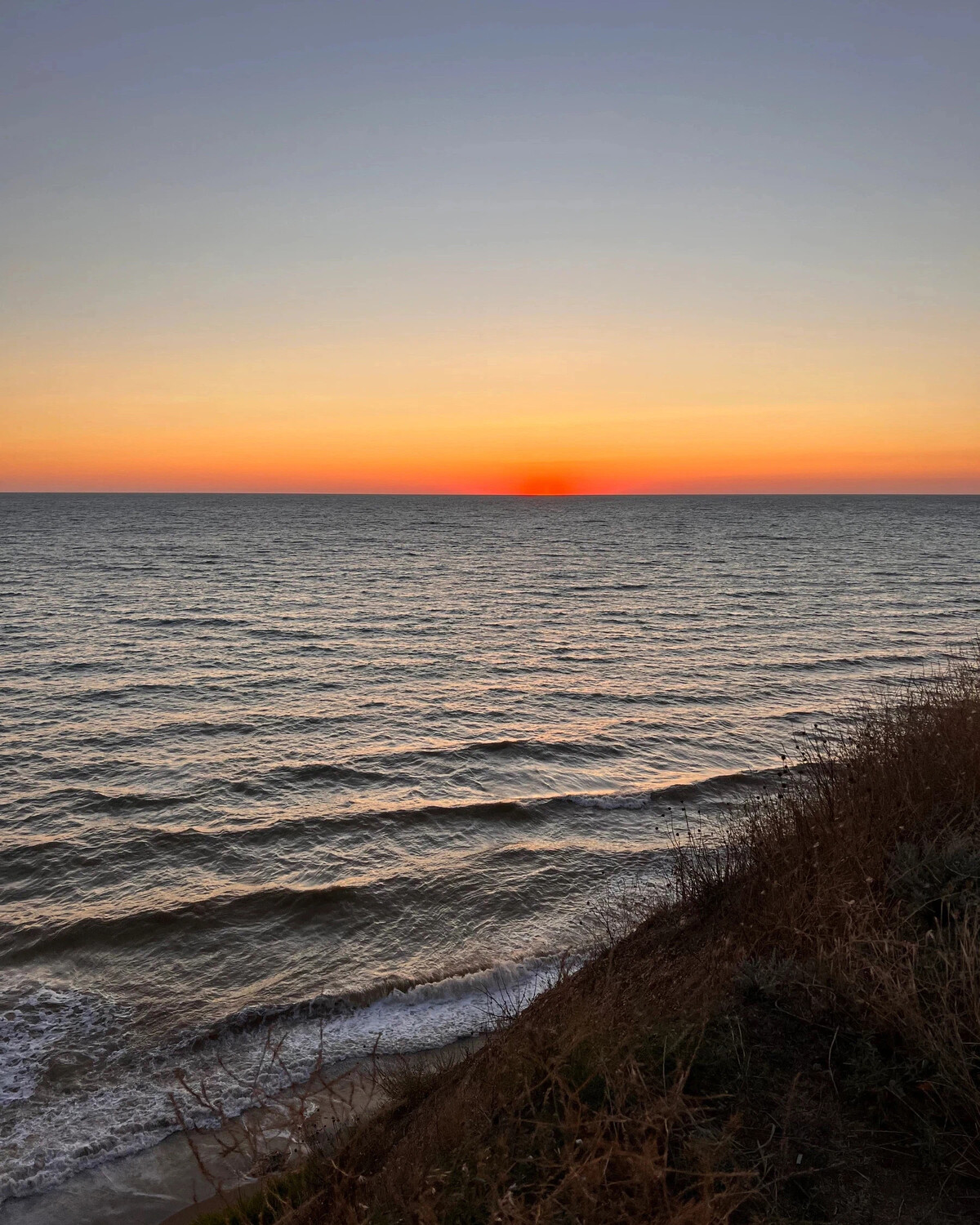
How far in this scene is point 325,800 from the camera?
13.1m

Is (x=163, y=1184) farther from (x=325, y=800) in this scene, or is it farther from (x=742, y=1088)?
(x=325, y=800)

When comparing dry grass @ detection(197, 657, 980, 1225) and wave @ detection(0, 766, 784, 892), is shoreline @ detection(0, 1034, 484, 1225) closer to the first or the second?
dry grass @ detection(197, 657, 980, 1225)

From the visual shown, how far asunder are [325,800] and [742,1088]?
9.84m

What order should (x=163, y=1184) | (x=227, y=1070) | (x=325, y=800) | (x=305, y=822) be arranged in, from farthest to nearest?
(x=325, y=800) → (x=305, y=822) → (x=163, y=1184) → (x=227, y=1070)

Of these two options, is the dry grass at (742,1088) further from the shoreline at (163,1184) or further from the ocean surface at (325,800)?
the ocean surface at (325,800)

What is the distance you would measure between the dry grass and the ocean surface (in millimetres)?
1198

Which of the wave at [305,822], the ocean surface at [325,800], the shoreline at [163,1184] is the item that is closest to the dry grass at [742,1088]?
the shoreline at [163,1184]

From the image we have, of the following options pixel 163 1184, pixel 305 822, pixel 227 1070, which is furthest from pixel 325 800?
pixel 227 1070

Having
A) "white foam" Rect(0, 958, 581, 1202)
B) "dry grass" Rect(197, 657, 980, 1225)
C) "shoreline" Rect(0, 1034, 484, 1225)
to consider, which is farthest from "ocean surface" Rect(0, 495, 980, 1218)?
"dry grass" Rect(197, 657, 980, 1225)

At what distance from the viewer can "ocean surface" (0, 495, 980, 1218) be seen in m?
7.52

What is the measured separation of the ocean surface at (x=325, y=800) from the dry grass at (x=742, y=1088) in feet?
3.93

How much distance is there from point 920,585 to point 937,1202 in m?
44.8

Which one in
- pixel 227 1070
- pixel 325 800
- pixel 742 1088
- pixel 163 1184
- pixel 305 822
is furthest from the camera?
pixel 325 800

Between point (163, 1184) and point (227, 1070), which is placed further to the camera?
point (163, 1184)
